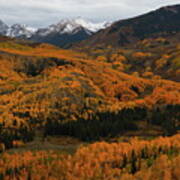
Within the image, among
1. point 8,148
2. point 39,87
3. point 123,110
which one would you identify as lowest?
point 8,148

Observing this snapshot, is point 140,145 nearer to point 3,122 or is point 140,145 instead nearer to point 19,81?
point 3,122

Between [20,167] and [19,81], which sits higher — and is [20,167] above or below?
below

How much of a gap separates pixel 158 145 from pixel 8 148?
2618 inches

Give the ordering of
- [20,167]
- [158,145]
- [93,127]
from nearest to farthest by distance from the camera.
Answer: [20,167] → [158,145] → [93,127]

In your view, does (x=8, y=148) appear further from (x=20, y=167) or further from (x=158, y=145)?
(x=158, y=145)

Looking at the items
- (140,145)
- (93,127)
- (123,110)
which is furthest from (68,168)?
(123,110)

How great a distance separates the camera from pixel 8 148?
4879 inches

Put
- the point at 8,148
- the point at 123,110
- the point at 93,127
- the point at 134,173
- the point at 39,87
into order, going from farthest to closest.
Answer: the point at 39,87
the point at 123,110
the point at 93,127
the point at 8,148
the point at 134,173

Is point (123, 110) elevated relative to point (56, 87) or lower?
lower

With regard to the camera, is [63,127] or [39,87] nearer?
[63,127]

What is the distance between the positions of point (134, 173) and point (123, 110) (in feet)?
278

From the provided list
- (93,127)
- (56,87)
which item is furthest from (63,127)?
(56,87)

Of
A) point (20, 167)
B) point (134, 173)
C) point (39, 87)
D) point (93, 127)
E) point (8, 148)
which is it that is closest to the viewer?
point (134, 173)

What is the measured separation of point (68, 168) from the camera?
9331cm
